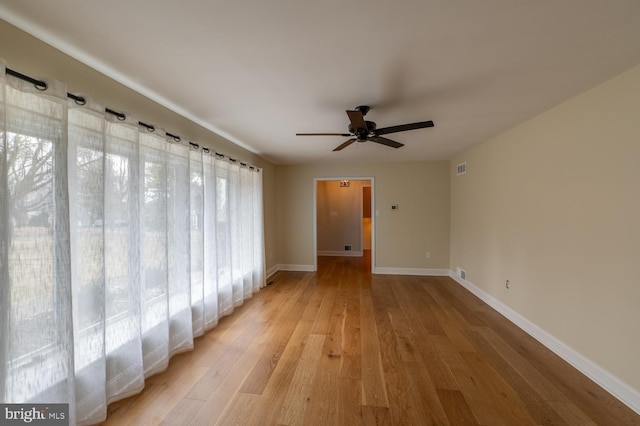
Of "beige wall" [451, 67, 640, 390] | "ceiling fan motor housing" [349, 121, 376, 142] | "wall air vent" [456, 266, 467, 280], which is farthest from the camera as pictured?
"wall air vent" [456, 266, 467, 280]

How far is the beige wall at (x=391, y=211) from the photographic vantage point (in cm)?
501

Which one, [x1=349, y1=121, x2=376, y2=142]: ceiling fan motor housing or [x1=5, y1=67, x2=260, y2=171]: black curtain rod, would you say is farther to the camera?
[x1=349, y1=121, x2=376, y2=142]: ceiling fan motor housing

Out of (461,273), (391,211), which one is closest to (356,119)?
(391,211)

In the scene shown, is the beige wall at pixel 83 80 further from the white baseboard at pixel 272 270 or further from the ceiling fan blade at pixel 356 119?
the white baseboard at pixel 272 270

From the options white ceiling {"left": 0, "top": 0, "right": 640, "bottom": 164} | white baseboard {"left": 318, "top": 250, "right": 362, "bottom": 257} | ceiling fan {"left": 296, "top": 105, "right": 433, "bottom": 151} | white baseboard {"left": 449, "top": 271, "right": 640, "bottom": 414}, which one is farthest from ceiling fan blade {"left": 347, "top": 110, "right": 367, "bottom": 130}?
white baseboard {"left": 318, "top": 250, "right": 362, "bottom": 257}

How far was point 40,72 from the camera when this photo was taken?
1.40 meters

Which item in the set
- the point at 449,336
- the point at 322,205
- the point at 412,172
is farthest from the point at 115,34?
the point at 322,205

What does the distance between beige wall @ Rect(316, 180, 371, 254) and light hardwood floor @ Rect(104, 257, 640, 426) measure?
409 centimetres

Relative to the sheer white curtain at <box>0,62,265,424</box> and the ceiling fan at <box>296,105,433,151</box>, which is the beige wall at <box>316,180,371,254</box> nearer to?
the ceiling fan at <box>296,105,433,151</box>

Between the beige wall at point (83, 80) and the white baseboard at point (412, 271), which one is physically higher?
the beige wall at point (83, 80)

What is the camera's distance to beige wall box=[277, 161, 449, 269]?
5008 mm

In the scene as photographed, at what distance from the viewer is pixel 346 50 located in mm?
1510

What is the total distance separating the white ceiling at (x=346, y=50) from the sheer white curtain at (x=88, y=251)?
38 centimetres

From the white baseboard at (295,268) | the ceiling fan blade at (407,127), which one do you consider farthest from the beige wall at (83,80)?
the white baseboard at (295,268)
